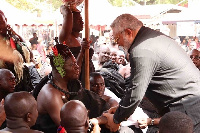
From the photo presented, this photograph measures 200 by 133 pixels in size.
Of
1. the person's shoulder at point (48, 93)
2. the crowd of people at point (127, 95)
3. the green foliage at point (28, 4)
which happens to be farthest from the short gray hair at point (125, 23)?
the green foliage at point (28, 4)

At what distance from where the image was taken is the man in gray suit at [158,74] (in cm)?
277

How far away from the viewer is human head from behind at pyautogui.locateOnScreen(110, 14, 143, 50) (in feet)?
9.46

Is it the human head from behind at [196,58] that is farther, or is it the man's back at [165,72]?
the human head from behind at [196,58]

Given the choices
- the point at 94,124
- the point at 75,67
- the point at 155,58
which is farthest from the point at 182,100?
the point at 75,67

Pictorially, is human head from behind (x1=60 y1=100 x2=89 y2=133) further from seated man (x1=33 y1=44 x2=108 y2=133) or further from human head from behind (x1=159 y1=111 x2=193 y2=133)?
Answer: human head from behind (x1=159 y1=111 x2=193 y2=133)

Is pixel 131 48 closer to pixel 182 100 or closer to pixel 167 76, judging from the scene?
pixel 167 76

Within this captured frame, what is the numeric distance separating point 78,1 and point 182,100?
217cm

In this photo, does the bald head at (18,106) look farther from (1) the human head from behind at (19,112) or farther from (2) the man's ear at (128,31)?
(2) the man's ear at (128,31)

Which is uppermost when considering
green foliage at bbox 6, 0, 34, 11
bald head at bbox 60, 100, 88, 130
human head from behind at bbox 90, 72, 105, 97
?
green foliage at bbox 6, 0, 34, 11

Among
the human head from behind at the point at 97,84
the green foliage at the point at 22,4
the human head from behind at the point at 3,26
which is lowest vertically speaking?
the human head from behind at the point at 97,84

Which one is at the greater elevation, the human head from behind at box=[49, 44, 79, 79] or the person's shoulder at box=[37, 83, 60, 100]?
the human head from behind at box=[49, 44, 79, 79]

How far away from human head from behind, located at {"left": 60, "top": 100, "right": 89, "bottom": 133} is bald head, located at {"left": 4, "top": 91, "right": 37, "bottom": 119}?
304 mm

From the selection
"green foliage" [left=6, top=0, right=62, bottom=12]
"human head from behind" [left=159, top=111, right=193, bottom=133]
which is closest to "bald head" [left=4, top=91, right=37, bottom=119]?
→ "human head from behind" [left=159, top=111, right=193, bottom=133]

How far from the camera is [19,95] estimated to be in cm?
276
